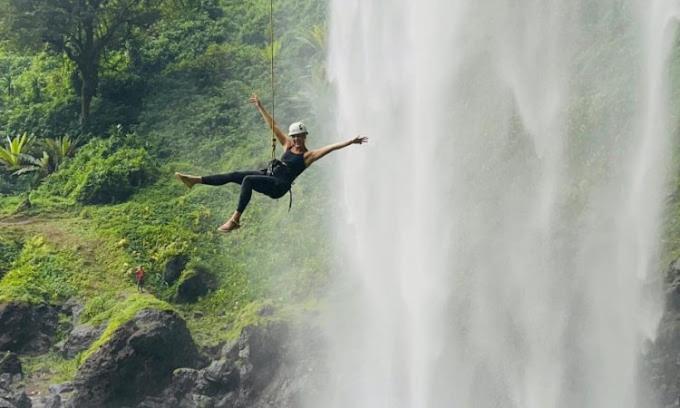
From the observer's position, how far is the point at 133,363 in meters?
19.8

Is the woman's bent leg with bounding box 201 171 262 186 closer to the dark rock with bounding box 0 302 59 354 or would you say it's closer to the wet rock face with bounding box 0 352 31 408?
the wet rock face with bounding box 0 352 31 408

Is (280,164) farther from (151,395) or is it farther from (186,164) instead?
(186,164)

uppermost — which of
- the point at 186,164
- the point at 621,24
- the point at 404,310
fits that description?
the point at 621,24

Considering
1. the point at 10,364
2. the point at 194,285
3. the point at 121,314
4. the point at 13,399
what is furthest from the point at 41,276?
the point at 13,399

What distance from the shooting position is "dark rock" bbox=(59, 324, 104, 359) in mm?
21297

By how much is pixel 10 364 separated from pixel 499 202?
1070 cm

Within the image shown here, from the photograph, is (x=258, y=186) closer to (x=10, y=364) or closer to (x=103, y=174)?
(x=10, y=364)

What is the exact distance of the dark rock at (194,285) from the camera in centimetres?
2377

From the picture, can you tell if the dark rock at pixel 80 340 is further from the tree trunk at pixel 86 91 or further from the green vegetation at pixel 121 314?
the tree trunk at pixel 86 91

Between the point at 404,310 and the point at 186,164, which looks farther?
the point at 186,164

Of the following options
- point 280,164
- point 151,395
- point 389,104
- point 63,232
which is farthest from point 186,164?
point 280,164

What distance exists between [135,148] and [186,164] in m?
1.72

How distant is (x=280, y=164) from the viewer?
1046cm

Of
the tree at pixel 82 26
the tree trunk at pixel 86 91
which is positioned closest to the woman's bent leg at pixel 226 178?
the tree at pixel 82 26
